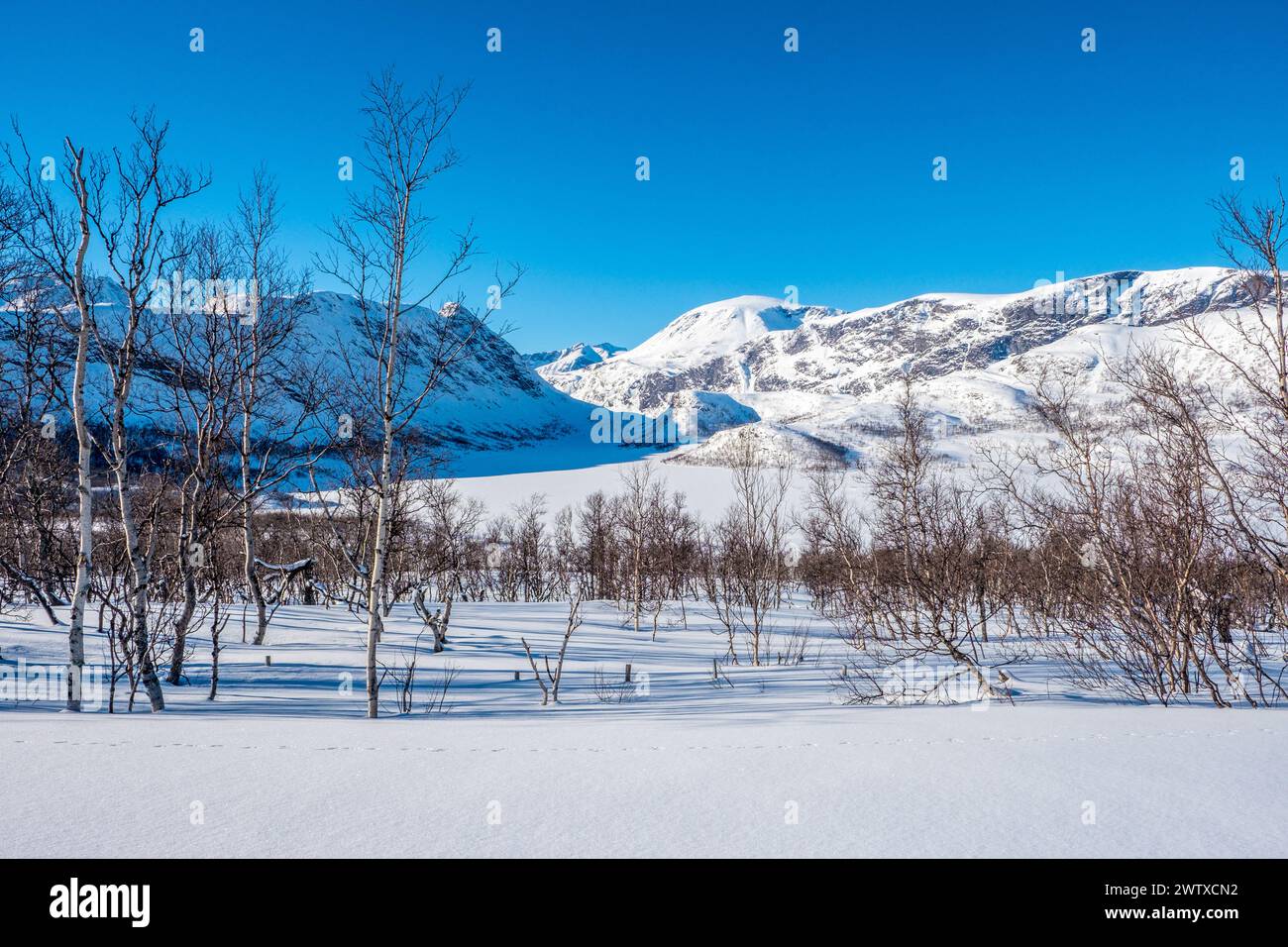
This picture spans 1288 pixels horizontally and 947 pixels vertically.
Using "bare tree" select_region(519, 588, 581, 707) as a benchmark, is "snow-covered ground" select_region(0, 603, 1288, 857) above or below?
above

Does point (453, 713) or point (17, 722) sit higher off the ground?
point (17, 722)

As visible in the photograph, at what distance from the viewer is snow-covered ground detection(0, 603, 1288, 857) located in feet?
9.66

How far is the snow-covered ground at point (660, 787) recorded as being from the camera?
294 cm

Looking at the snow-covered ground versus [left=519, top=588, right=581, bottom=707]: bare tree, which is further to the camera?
[left=519, top=588, right=581, bottom=707]: bare tree

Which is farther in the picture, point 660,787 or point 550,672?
point 550,672

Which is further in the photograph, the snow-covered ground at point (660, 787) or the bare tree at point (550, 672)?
the bare tree at point (550, 672)

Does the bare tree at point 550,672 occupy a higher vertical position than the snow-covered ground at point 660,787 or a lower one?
lower

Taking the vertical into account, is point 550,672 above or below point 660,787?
below

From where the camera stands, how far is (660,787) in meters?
3.70

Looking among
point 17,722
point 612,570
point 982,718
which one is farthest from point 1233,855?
point 612,570

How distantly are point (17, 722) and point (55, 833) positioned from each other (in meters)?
4.12
